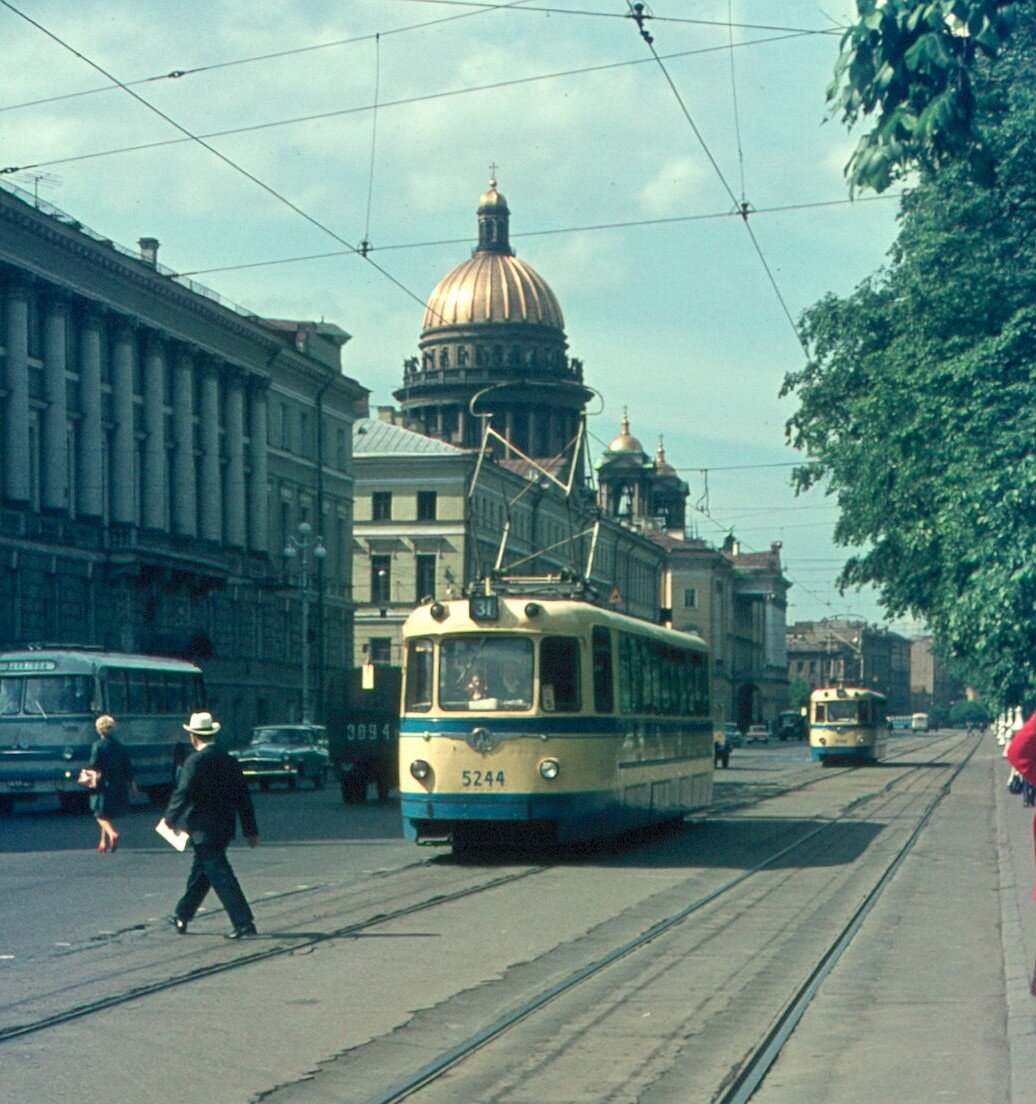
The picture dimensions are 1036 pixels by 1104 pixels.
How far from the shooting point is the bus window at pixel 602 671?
70.2 feet

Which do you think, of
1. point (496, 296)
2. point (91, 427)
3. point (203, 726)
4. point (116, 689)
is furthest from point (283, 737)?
point (496, 296)

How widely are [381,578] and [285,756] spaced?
52.6 m

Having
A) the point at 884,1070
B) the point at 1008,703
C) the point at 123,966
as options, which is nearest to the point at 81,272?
the point at 1008,703

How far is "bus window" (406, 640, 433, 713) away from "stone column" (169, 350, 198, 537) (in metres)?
45.5

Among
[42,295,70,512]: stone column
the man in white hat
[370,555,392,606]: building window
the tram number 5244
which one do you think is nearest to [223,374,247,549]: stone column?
[42,295,70,512]: stone column

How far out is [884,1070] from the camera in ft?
30.0

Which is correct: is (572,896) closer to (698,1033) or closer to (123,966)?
(123,966)

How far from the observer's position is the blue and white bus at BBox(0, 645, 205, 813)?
3288 cm

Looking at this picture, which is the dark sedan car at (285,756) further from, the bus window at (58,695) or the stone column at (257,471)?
the stone column at (257,471)

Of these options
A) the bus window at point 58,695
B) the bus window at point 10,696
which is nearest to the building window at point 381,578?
the bus window at point 58,695

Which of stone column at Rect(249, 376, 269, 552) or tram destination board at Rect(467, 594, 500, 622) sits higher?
stone column at Rect(249, 376, 269, 552)

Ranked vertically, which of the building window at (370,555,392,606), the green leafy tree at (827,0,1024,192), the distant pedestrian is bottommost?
the distant pedestrian

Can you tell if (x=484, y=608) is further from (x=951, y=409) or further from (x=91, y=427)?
(x=91, y=427)

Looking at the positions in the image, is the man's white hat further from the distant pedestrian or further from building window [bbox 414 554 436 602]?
building window [bbox 414 554 436 602]
